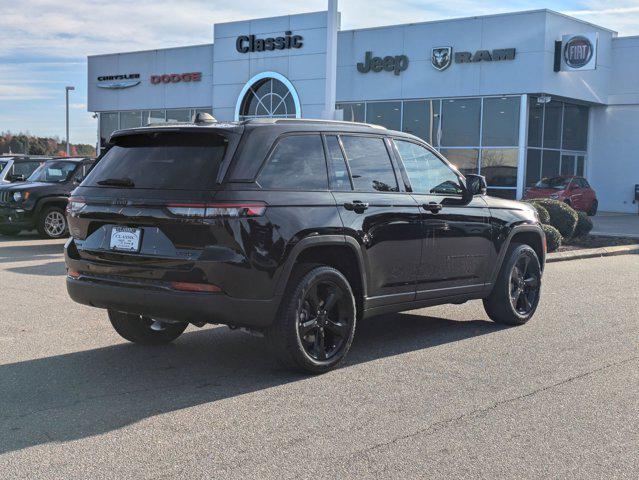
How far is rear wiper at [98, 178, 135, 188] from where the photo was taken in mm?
5551

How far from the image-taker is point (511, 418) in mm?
4797

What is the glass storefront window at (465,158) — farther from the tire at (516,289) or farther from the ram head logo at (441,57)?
the tire at (516,289)

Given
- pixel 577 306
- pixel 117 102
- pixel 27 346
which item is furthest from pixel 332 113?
pixel 117 102

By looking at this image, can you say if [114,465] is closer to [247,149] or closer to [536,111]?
[247,149]

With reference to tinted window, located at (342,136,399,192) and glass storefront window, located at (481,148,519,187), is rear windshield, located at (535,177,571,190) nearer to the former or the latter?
glass storefront window, located at (481,148,519,187)

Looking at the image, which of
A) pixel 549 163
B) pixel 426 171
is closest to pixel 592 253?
pixel 426 171

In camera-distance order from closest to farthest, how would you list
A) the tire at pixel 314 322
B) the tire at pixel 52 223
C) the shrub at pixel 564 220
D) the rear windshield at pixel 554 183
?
the tire at pixel 314 322, the tire at pixel 52 223, the shrub at pixel 564 220, the rear windshield at pixel 554 183

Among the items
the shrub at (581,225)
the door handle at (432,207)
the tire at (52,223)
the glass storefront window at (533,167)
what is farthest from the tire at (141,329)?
the glass storefront window at (533,167)

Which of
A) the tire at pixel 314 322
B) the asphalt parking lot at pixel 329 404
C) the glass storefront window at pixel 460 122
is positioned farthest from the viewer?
the glass storefront window at pixel 460 122

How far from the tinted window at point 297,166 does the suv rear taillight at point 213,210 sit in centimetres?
27

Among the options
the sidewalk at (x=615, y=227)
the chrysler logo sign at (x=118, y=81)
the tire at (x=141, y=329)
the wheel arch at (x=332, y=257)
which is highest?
the chrysler logo sign at (x=118, y=81)

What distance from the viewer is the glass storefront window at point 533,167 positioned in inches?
1128

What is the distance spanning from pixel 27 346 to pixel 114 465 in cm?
293

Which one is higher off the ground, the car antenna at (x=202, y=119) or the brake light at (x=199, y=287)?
the car antenna at (x=202, y=119)
